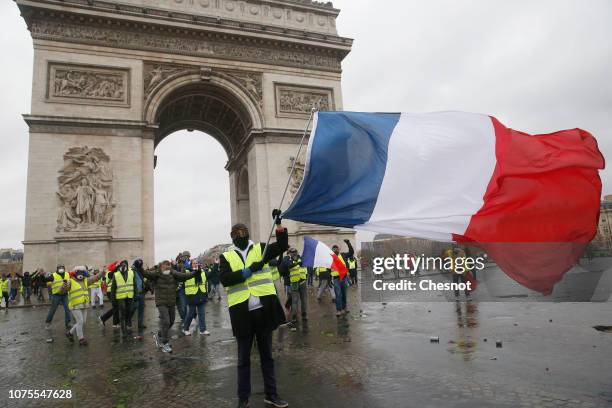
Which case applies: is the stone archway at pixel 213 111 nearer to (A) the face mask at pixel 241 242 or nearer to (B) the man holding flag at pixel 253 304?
(A) the face mask at pixel 241 242

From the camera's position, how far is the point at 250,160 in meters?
24.0

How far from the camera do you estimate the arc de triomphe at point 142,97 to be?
18578mm

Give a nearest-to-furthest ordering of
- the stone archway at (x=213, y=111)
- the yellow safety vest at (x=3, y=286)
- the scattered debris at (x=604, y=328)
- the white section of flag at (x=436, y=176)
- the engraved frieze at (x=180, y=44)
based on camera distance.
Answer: the white section of flag at (x=436, y=176)
the scattered debris at (x=604, y=328)
the yellow safety vest at (x=3, y=286)
the engraved frieze at (x=180, y=44)
the stone archway at (x=213, y=111)

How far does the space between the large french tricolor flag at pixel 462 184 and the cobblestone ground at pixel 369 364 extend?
1.23 metres

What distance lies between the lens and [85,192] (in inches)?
737

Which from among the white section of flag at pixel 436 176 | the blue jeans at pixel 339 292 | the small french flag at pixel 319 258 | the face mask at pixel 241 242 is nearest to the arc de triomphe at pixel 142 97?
the small french flag at pixel 319 258

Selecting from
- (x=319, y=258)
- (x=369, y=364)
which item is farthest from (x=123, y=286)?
(x=369, y=364)

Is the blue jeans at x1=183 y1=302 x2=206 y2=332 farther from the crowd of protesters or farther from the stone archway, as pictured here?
the stone archway

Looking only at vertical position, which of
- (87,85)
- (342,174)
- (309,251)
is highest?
(87,85)

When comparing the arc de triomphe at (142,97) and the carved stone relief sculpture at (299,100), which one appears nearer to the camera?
the arc de triomphe at (142,97)

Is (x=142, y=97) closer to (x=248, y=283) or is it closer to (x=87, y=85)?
(x=87, y=85)

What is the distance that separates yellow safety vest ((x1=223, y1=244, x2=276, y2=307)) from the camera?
4020 millimetres

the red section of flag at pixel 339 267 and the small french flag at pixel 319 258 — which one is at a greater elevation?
the small french flag at pixel 319 258

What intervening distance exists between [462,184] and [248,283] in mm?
2297
